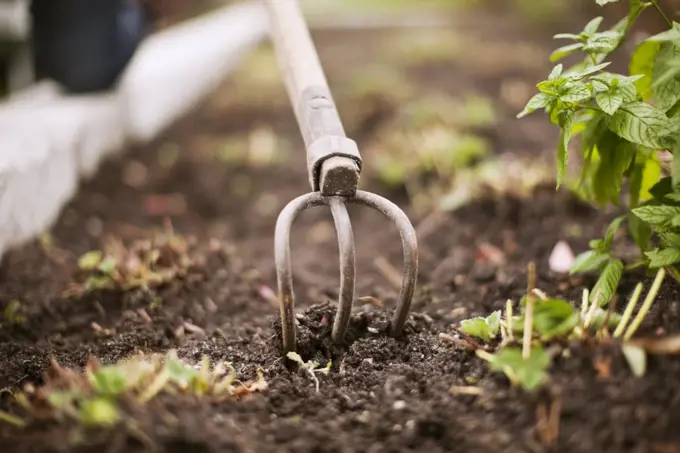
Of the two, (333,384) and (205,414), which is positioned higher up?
(205,414)

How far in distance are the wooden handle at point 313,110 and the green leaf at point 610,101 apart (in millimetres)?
526

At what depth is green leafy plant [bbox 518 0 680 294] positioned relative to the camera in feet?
4.47

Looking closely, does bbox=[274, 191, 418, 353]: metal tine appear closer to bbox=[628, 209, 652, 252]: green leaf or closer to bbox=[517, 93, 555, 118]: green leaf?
bbox=[517, 93, 555, 118]: green leaf

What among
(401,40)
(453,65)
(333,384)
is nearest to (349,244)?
(333,384)

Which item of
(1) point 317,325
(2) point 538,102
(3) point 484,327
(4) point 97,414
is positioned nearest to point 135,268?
(1) point 317,325

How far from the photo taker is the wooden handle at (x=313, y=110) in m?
1.53

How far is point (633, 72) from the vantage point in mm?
1578

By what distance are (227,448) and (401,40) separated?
5886mm

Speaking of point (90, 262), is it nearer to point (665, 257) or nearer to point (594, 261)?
point (594, 261)

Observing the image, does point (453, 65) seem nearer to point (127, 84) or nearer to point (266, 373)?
point (127, 84)

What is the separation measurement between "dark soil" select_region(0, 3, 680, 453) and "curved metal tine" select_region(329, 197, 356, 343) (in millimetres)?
99

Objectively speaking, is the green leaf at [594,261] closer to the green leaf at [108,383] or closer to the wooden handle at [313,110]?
the wooden handle at [313,110]

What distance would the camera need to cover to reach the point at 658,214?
4.48 ft

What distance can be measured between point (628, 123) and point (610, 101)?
7cm
